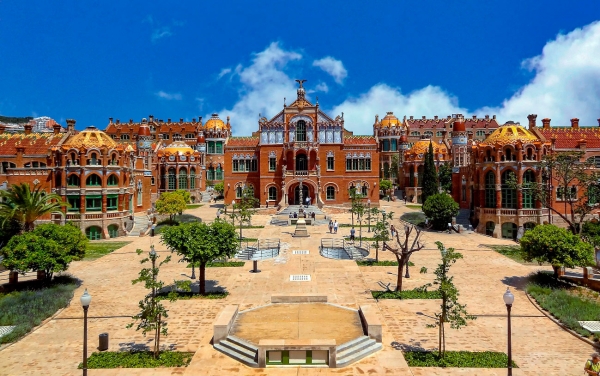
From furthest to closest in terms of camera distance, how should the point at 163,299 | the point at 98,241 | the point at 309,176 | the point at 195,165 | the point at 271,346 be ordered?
the point at 195,165, the point at 309,176, the point at 98,241, the point at 163,299, the point at 271,346

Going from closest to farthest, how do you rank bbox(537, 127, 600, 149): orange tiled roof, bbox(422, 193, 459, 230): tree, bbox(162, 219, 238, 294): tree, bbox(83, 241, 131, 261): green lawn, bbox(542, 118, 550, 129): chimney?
1. bbox(162, 219, 238, 294): tree
2. bbox(83, 241, 131, 261): green lawn
3. bbox(422, 193, 459, 230): tree
4. bbox(537, 127, 600, 149): orange tiled roof
5. bbox(542, 118, 550, 129): chimney

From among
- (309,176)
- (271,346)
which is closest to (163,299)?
(271,346)

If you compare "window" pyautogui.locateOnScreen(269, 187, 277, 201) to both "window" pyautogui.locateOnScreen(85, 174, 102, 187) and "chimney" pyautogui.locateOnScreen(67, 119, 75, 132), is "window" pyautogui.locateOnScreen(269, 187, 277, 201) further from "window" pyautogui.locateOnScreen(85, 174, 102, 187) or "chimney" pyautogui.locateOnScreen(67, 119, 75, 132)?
"chimney" pyautogui.locateOnScreen(67, 119, 75, 132)

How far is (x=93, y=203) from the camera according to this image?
1662 inches

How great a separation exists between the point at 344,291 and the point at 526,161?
96.9ft

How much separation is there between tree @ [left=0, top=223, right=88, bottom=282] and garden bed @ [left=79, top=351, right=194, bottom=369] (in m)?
9.97

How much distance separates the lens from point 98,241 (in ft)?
133

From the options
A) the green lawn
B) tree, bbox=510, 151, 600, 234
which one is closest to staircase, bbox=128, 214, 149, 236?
the green lawn

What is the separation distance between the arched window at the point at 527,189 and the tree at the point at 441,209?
6748mm

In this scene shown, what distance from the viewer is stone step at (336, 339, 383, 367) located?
13.8 meters

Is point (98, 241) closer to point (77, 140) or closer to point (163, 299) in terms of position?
point (77, 140)

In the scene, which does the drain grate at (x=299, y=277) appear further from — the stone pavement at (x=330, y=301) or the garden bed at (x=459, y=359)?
the garden bed at (x=459, y=359)

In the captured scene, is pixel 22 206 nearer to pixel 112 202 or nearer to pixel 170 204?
pixel 112 202

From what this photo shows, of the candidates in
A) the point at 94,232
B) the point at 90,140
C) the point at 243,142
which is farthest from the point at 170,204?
the point at 243,142
